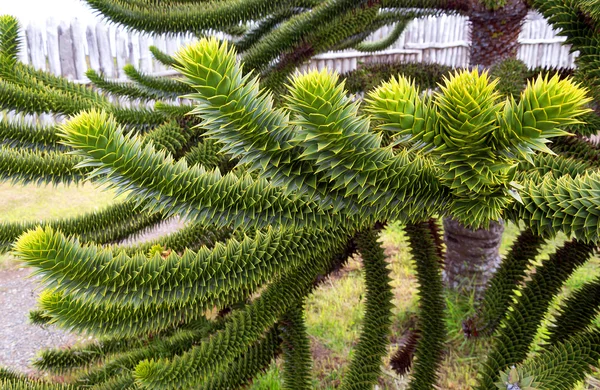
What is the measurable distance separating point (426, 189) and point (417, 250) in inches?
35.1

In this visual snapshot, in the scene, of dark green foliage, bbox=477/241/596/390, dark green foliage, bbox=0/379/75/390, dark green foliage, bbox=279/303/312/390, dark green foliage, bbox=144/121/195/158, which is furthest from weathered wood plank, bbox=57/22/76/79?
dark green foliage, bbox=477/241/596/390

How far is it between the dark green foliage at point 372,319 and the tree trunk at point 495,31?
3.49ft

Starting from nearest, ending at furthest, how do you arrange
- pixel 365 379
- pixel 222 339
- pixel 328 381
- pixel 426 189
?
pixel 426 189
pixel 222 339
pixel 365 379
pixel 328 381

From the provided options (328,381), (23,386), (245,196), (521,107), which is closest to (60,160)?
(23,386)

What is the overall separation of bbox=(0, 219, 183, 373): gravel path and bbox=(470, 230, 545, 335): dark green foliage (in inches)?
86.8

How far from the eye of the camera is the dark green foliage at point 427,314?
1.55 meters

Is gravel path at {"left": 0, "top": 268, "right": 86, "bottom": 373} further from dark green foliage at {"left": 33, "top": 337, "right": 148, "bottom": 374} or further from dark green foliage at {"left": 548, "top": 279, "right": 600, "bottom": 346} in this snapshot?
dark green foliage at {"left": 548, "top": 279, "right": 600, "bottom": 346}

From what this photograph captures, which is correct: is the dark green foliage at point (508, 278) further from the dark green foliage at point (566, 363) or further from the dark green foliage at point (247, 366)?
the dark green foliage at point (247, 366)

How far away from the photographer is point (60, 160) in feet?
4.94

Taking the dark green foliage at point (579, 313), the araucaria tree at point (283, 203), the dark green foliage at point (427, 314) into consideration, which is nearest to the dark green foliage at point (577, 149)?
the araucaria tree at point (283, 203)

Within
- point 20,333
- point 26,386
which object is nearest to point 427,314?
point 26,386

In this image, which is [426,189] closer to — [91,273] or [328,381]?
[91,273]

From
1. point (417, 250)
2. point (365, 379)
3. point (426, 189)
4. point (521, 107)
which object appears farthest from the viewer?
point (417, 250)

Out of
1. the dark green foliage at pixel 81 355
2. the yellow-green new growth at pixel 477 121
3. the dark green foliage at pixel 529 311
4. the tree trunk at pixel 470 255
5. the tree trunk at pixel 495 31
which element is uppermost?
the tree trunk at pixel 495 31
